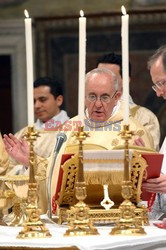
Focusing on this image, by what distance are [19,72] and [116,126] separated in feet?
17.0

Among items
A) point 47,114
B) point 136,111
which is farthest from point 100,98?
point 47,114

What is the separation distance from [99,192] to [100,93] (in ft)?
3.63

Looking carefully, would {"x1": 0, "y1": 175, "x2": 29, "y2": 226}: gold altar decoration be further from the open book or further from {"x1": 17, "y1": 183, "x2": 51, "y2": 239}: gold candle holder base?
{"x1": 17, "y1": 183, "x2": 51, "y2": 239}: gold candle holder base

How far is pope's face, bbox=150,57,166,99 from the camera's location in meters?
5.72

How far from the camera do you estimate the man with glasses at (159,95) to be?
5156mm

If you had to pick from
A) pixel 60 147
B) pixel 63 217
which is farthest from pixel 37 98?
pixel 63 217

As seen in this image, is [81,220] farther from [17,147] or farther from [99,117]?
[99,117]

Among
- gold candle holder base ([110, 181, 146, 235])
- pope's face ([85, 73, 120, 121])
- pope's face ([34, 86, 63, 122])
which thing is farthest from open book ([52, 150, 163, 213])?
pope's face ([34, 86, 63, 122])

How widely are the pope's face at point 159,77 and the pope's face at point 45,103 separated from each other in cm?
324

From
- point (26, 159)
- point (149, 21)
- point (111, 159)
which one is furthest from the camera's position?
point (149, 21)

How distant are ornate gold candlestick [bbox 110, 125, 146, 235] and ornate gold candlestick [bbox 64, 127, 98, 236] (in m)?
0.10

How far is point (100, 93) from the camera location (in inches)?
242

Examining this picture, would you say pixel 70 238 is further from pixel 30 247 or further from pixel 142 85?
pixel 142 85

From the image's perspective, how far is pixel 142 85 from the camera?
36.8ft
